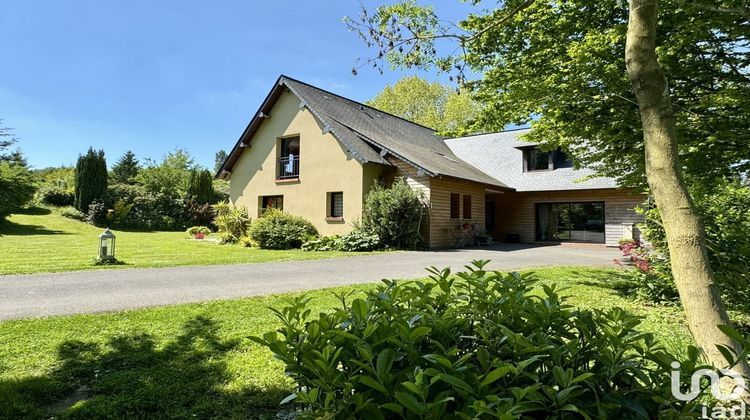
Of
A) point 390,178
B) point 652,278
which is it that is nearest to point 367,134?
point 390,178

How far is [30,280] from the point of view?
761cm

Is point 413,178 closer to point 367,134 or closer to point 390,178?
point 390,178

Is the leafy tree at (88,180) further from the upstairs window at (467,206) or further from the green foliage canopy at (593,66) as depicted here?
the green foliage canopy at (593,66)

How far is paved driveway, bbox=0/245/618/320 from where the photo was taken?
228 inches

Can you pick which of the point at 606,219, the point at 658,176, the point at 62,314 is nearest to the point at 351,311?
the point at 658,176

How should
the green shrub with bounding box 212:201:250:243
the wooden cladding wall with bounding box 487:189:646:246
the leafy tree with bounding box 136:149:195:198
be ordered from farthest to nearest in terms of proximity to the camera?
the leafy tree with bounding box 136:149:195:198, the green shrub with bounding box 212:201:250:243, the wooden cladding wall with bounding box 487:189:646:246

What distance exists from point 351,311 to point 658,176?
1.86m

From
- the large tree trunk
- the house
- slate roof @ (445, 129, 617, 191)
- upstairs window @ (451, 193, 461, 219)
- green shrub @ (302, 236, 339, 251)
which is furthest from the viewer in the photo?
slate roof @ (445, 129, 617, 191)

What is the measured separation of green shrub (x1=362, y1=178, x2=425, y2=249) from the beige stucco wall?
4.21 feet

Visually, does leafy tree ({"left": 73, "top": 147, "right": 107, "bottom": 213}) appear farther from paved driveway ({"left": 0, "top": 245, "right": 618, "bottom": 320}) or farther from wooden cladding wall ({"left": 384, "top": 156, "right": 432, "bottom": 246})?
paved driveway ({"left": 0, "top": 245, "right": 618, "bottom": 320})

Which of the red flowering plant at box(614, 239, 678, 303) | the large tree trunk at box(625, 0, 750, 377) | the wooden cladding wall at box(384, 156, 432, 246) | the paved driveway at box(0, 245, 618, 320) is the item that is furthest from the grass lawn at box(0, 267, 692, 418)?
the wooden cladding wall at box(384, 156, 432, 246)

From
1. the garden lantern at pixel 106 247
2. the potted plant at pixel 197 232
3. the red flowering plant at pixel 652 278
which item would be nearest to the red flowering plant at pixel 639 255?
the red flowering plant at pixel 652 278

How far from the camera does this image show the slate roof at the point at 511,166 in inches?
790

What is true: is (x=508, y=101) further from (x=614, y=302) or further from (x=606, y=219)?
(x=606, y=219)
